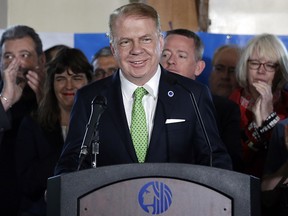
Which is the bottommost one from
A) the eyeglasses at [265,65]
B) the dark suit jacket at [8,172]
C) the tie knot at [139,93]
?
the dark suit jacket at [8,172]

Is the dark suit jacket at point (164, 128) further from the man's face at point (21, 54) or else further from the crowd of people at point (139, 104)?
the man's face at point (21, 54)

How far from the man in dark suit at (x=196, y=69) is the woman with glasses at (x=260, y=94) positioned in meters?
0.11

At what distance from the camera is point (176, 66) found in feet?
12.8

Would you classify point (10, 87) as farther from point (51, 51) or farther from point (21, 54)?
point (51, 51)

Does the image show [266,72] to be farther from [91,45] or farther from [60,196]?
[60,196]

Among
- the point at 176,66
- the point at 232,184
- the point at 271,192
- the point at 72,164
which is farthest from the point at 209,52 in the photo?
the point at 232,184

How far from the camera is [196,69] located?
4.00m

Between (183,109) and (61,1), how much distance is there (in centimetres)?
318

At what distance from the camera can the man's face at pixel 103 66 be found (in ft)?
13.8

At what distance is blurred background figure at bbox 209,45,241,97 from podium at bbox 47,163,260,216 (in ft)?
7.26

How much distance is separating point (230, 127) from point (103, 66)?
0.89m

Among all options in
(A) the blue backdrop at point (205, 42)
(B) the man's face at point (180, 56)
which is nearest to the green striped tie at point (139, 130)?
(B) the man's face at point (180, 56)

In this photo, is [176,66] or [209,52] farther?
[209,52]

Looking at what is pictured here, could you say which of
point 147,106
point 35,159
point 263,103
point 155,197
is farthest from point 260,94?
point 155,197
